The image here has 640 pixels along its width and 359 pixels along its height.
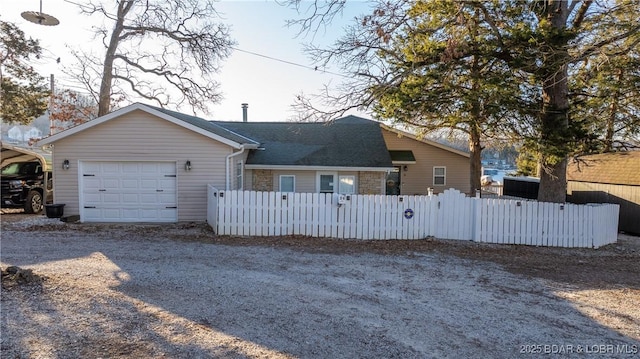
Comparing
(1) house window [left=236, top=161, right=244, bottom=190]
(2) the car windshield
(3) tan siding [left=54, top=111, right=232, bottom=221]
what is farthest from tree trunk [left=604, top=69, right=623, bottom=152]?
(2) the car windshield

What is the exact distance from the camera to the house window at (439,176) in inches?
805

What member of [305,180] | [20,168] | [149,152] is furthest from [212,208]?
[20,168]

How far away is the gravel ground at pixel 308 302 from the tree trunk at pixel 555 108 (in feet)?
8.89

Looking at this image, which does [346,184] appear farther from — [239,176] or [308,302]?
[308,302]

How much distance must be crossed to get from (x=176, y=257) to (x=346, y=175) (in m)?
8.28

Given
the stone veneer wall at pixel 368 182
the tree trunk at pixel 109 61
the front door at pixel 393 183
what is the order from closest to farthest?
the stone veneer wall at pixel 368 182 → the tree trunk at pixel 109 61 → the front door at pixel 393 183

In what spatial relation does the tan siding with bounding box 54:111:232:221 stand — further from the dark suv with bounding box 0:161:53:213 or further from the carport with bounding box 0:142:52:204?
the dark suv with bounding box 0:161:53:213

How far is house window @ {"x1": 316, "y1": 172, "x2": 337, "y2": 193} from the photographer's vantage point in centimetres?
1416

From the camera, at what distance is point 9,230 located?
9.32 m

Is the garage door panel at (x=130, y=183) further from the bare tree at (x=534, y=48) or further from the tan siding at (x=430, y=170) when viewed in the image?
the tan siding at (x=430, y=170)

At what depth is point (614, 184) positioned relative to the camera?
46.1ft

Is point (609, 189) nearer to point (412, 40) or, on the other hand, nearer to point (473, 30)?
point (473, 30)

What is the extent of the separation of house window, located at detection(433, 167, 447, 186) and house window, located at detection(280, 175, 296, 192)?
31.8 feet

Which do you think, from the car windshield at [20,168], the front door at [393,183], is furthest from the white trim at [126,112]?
the front door at [393,183]
